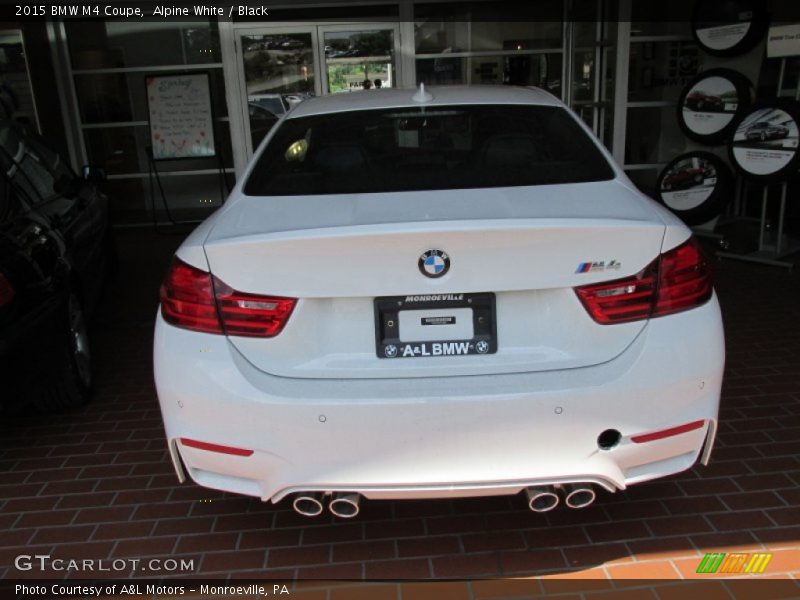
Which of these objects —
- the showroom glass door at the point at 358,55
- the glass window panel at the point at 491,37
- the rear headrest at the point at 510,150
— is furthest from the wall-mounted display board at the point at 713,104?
the rear headrest at the point at 510,150

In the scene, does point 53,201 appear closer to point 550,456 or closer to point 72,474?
point 72,474

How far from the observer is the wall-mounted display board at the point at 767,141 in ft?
20.3

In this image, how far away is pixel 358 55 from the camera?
384 inches

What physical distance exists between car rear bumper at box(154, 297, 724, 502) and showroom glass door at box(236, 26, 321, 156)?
8.02m

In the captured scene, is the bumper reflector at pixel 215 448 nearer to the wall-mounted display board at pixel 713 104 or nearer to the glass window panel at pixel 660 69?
the wall-mounted display board at pixel 713 104

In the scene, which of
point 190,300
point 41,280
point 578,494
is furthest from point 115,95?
point 578,494

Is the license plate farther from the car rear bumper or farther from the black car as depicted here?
the black car

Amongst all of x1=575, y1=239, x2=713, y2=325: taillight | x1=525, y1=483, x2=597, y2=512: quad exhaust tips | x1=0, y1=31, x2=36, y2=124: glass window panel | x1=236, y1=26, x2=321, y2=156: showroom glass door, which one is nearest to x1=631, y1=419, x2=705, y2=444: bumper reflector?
x1=525, y1=483, x2=597, y2=512: quad exhaust tips

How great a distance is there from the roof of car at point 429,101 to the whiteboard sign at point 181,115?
6.05 metres

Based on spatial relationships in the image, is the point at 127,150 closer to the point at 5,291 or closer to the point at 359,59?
the point at 359,59

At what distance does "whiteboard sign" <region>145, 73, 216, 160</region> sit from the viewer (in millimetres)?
9305

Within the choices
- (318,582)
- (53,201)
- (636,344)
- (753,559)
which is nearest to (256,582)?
(318,582)

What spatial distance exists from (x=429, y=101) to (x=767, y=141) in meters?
4.43

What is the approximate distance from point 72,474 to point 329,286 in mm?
2009
